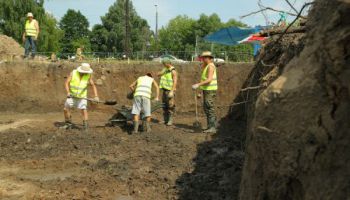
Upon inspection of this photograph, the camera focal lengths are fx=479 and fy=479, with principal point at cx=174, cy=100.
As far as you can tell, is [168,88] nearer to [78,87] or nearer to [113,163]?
[78,87]

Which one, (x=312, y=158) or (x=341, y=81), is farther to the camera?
(x=312, y=158)

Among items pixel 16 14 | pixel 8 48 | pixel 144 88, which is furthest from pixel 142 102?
pixel 16 14

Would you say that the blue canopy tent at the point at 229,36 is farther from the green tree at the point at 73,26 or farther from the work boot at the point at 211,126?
the green tree at the point at 73,26

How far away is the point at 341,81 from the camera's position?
2564 mm

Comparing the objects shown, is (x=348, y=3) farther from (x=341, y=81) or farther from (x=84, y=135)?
(x=84, y=135)

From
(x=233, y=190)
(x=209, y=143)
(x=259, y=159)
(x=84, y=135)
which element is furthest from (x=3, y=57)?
(x=259, y=159)

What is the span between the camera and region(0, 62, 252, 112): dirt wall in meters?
15.6

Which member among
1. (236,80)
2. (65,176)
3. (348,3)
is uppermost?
(348,3)

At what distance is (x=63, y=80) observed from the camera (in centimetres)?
1580

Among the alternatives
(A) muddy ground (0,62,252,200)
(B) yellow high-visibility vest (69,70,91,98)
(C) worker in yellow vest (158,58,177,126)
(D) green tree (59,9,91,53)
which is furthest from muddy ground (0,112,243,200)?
(D) green tree (59,9,91,53)

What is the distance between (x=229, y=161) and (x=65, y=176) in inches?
107

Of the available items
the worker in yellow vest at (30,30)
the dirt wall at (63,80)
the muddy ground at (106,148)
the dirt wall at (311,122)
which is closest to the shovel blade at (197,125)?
the muddy ground at (106,148)

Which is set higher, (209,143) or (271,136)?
(271,136)

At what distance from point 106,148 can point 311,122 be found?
7330 mm
